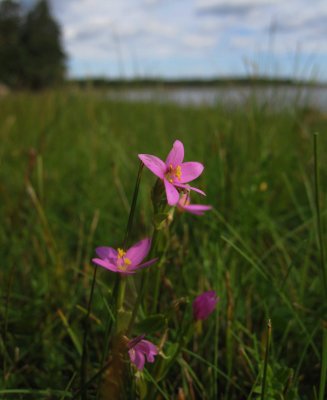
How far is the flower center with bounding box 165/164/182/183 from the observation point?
0.63m

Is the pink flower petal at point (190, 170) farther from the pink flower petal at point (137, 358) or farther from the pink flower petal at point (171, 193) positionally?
the pink flower petal at point (137, 358)

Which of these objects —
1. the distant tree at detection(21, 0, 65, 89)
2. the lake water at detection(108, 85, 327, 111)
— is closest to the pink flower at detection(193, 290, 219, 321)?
the lake water at detection(108, 85, 327, 111)

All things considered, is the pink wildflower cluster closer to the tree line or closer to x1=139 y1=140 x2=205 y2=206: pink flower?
x1=139 y1=140 x2=205 y2=206: pink flower

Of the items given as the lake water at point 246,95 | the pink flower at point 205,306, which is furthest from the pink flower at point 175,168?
the lake water at point 246,95

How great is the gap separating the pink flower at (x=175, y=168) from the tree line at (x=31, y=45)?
119 feet

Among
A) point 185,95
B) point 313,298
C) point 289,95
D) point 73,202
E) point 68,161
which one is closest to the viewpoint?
point 313,298

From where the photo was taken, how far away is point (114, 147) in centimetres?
203

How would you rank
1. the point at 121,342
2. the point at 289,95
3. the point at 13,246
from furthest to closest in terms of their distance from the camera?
the point at 289,95 < the point at 13,246 < the point at 121,342

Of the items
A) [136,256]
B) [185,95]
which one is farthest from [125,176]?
[185,95]

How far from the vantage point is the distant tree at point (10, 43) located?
34.7 metres

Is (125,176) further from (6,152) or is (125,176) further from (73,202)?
(6,152)

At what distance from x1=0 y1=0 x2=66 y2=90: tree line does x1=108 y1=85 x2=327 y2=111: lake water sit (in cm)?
3128

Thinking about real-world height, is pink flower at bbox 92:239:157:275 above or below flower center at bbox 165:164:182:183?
below

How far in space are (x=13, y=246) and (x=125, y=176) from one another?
764mm
